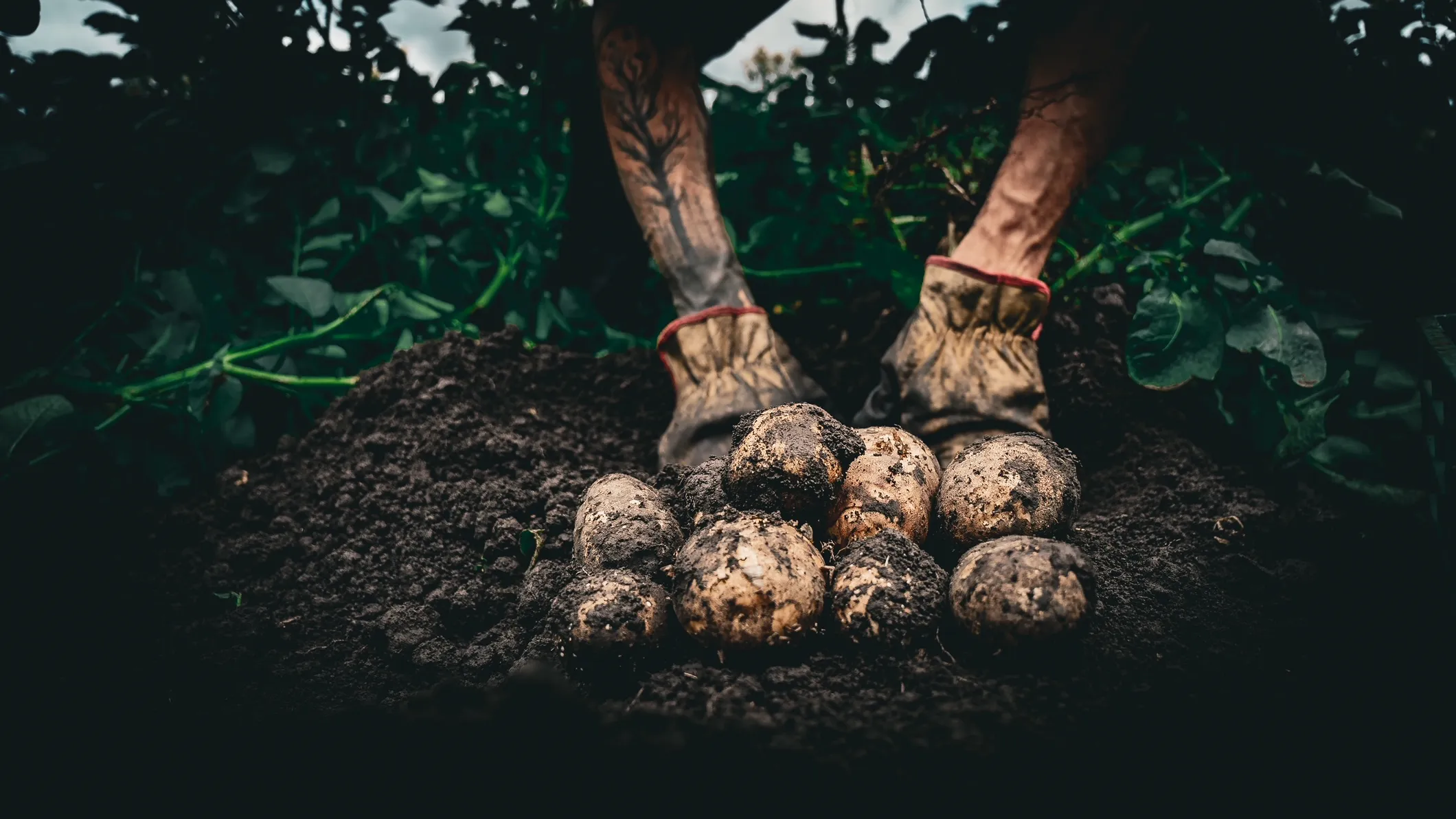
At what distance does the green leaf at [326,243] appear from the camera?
3064 mm

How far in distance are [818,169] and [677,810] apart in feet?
8.88

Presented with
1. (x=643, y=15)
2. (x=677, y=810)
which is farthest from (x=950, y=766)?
(x=643, y=15)

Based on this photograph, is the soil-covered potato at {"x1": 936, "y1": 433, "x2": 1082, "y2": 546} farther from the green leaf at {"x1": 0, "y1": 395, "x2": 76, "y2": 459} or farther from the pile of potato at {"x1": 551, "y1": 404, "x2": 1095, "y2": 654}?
the green leaf at {"x1": 0, "y1": 395, "x2": 76, "y2": 459}

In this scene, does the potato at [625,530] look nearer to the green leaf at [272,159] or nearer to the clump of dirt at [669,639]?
the clump of dirt at [669,639]

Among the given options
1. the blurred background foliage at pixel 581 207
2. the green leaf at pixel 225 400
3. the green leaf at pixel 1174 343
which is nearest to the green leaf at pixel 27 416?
the blurred background foliage at pixel 581 207

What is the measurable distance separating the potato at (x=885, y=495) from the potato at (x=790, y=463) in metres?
0.06

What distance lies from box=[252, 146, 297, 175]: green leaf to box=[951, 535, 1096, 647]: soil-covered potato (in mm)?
2732

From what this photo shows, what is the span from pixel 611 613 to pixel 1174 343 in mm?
1719

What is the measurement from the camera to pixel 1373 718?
1363 mm

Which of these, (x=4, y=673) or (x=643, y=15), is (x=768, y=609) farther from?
(x=643, y=15)

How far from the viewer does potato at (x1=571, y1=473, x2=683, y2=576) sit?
5.96 ft

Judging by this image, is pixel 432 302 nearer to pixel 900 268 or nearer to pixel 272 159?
pixel 272 159

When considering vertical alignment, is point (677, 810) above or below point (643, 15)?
below

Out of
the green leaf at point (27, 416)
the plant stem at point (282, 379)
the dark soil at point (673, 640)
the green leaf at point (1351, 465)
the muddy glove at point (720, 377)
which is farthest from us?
the plant stem at point (282, 379)
